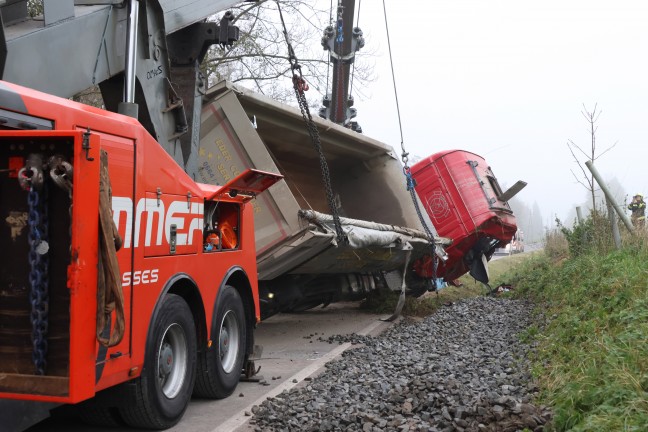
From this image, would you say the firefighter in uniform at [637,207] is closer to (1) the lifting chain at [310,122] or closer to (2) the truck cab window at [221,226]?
(1) the lifting chain at [310,122]

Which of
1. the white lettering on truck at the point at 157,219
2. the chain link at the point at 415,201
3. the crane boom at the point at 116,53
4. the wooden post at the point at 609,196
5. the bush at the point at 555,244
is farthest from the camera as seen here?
the bush at the point at 555,244

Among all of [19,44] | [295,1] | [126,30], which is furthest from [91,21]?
[295,1]

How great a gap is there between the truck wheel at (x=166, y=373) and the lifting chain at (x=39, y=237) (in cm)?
84

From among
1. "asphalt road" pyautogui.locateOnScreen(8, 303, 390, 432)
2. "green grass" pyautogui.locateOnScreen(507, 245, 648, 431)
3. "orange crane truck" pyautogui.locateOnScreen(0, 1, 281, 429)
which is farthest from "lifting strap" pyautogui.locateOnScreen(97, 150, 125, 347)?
"green grass" pyautogui.locateOnScreen(507, 245, 648, 431)

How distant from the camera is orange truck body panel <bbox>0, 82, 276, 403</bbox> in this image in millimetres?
3299

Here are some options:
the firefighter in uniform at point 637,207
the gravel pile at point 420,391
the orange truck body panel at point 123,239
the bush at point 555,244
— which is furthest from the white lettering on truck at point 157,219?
the bush at point 555,244

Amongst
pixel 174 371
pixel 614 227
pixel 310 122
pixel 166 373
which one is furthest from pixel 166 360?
pixel 614 227

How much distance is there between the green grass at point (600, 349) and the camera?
360 centimetres

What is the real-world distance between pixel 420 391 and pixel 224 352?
170cm

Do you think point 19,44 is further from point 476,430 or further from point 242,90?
point 242,90

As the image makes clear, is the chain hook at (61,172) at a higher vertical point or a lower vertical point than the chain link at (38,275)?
higher

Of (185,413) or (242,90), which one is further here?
(242,90)

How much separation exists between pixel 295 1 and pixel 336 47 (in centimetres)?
611

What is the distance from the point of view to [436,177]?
13422 millimetres
